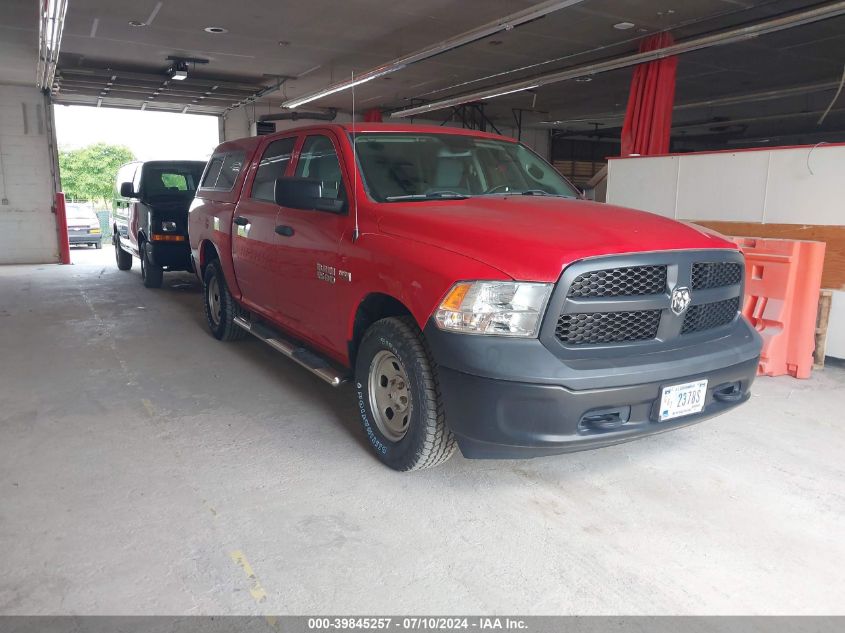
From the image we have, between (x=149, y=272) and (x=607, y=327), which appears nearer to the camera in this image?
(x=607, y=327)

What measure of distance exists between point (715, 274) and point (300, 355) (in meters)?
2.52

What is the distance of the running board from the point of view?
11.7ft

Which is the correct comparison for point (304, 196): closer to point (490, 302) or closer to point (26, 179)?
point (490, 302)

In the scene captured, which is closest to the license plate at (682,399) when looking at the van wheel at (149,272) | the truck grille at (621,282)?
the truck grille at (621,282)

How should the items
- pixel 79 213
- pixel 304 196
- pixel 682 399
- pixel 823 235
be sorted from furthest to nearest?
pixel 79 213, pixel 823 235, pixel 304 196, pixel 682 399

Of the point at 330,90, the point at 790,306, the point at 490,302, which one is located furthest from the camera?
the point at 330,90

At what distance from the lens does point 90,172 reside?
34312 mm

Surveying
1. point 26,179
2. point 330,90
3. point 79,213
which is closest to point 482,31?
point 330,90

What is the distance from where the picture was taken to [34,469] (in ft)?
10.6

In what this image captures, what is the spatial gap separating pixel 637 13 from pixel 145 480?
9.20 meters

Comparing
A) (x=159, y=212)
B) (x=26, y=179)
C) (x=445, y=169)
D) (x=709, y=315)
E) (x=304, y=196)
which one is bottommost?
(x=709, y=315)

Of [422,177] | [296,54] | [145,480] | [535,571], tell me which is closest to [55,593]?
[145,480]

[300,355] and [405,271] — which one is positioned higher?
[405,271]

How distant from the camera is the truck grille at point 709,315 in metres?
2.88
